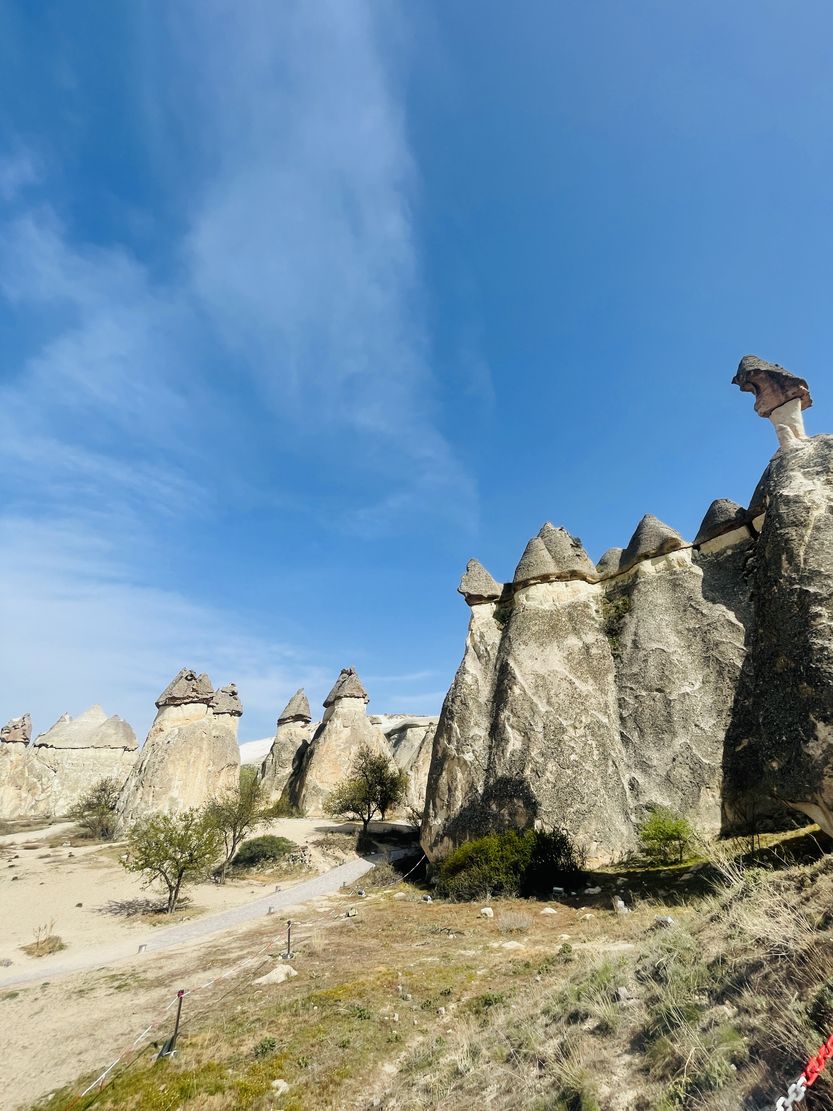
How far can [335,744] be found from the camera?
36.1m

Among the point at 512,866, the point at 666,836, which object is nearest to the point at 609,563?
the point at 666,836

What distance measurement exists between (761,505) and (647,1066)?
1704cm

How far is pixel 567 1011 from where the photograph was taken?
16.7 ft

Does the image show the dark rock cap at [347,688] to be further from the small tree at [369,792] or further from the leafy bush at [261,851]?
the leafy bush at [261,851]

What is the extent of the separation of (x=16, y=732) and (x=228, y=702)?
21.4m

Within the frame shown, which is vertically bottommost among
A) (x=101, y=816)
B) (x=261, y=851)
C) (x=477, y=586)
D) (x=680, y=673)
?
(x=261, y=851)

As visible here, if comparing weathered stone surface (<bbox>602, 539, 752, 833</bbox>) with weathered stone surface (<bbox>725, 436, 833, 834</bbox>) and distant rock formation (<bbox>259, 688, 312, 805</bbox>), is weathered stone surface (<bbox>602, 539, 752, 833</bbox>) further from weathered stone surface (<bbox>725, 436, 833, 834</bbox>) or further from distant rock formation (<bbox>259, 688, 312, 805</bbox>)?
distant rock formation (<bbox>259, 688, 312, 805</bbox>)

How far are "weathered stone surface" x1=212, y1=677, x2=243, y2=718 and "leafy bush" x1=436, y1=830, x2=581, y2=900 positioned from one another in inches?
1100

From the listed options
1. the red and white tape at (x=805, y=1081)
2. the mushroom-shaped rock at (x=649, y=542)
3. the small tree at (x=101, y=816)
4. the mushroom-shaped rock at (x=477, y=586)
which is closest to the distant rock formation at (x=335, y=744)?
the small tree at (x=101, y=816)

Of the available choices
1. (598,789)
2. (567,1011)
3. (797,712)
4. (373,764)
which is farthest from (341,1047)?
(373,764)

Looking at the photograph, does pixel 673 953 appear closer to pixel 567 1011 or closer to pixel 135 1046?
pixel 567 1011

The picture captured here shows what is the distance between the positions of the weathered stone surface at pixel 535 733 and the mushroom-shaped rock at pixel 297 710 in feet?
97.0

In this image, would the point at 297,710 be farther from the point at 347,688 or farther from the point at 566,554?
the point at 566,554

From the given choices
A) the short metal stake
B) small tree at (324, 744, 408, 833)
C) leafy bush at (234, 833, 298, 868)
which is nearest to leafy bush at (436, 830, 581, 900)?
the short metal stake
